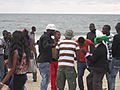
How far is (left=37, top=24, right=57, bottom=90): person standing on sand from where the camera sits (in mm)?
8453

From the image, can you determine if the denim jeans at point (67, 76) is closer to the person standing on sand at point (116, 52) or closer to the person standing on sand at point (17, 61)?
the person standing on sand at point (116, 52)

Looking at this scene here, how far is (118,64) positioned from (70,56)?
1.27 m

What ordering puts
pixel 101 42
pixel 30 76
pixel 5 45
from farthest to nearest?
1. pixel 30 76
2. pixel 5 45
3. pixel 101 42

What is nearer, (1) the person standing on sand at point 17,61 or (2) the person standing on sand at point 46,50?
(1) the person standing on sand at point 17,61

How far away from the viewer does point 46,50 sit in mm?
8523

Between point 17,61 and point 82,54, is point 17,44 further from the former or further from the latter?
point 82,54

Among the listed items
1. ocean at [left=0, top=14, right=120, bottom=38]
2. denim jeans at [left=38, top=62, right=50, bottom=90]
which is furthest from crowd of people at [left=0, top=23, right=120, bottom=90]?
ocean at [left=0, top=14, right=120, bottom=38]

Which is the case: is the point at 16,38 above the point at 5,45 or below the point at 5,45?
above

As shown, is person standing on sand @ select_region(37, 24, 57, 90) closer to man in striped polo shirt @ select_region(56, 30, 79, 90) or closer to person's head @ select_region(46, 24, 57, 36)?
person's head @ select_region(46, 24, 57, 36)

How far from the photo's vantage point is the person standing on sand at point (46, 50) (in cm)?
845

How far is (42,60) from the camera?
8.62 metres

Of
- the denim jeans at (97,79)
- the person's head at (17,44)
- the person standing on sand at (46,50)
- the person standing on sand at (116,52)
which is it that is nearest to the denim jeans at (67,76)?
the denim jeans at (97,79)

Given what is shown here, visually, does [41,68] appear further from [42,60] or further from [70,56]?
[70,56]

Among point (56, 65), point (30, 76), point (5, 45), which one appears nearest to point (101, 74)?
point (56, 65)
